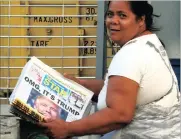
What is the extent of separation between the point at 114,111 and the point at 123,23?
0.45m

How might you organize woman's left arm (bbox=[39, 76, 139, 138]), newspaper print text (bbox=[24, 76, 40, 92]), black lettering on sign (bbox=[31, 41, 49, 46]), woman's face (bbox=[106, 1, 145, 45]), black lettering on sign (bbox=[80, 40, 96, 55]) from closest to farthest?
woman's left arm (bbox=[39, 76, 139, 138]), woman's face (bbox=[106, 1, 145, 45]), newspaper print text (bbox=[24, 76, 40, 92]), black lettering on sign (bbox=[80, 40, 96, 55]), black lettering on sign (bbox=[31, 41, 49, 46])

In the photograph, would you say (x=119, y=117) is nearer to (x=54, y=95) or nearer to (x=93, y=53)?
(x=54, y=95)

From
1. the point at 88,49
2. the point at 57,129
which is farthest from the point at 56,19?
the point at 57,129

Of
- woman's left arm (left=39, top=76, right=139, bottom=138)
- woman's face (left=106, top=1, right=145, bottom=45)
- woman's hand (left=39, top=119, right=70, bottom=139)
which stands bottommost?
woman's hand (left=39, top=119, right=70, bottom=139)

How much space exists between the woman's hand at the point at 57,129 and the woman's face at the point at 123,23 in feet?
1.67

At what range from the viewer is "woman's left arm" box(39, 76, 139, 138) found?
6.79ft

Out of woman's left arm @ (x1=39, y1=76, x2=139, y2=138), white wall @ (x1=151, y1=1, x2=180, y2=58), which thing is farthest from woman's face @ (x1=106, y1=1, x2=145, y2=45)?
white wall @ (x1=151, y1=1, x2=180, y2=58)

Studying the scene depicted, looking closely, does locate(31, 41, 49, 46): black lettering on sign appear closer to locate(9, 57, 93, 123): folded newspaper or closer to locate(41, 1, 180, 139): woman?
locate(9, 57, 93, 123): folded newspaper

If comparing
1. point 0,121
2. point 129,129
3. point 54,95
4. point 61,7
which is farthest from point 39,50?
point 129,129

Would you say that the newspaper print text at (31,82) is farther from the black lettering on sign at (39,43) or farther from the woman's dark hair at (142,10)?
the black lettering on sign at (39,43)

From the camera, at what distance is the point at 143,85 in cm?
213

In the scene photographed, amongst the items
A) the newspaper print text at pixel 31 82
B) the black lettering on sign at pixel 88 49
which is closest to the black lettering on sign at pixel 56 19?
the black lettering on sign at pixel 88 49

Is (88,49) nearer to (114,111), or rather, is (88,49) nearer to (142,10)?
(142,10)

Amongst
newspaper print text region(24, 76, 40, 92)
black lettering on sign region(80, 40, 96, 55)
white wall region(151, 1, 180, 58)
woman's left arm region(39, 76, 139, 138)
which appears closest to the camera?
woman's left arm region(39, 76, 139, 138)
